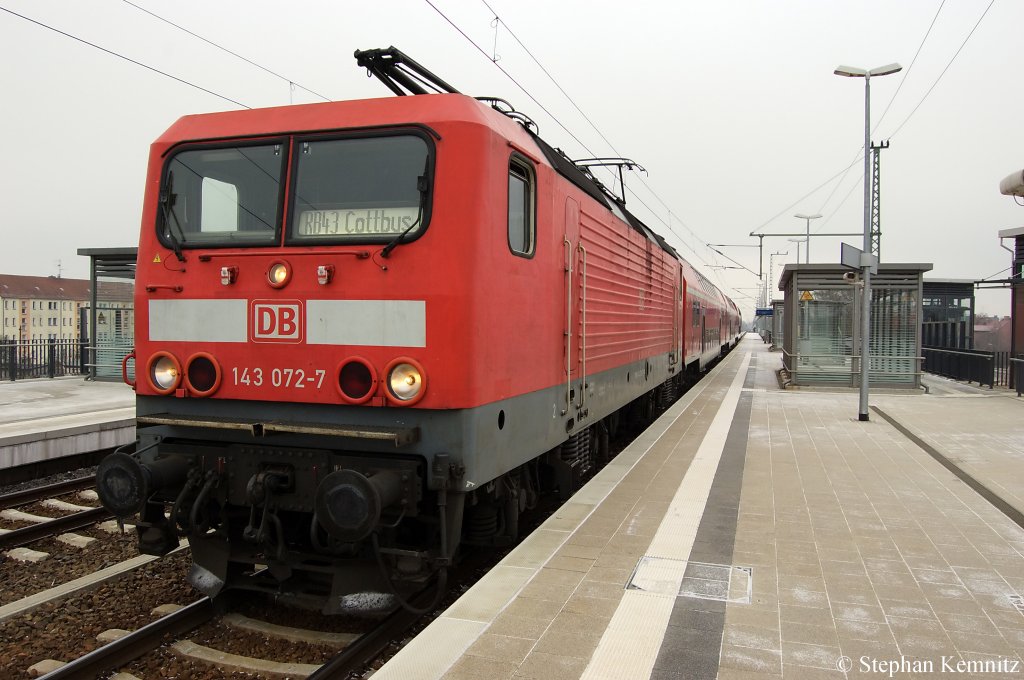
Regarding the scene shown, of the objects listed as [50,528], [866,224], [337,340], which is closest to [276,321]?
[337,340]

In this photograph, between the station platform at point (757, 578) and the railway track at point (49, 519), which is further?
the railway track at point (49, 519)

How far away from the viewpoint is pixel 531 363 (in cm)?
520

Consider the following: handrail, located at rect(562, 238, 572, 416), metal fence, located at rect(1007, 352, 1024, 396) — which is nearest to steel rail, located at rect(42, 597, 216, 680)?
handrail, located at rect(562, 238, 572, 416)

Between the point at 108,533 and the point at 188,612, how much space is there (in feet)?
Result: 9.45

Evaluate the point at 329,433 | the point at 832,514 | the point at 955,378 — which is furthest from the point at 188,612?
the point at 955,378

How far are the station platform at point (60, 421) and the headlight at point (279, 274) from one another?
6.83 metres

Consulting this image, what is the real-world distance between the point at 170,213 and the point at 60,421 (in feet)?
26.2


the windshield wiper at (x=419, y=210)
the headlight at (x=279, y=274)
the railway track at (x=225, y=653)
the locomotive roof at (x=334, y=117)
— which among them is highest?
the locomotive roof at (x=334, y=117)

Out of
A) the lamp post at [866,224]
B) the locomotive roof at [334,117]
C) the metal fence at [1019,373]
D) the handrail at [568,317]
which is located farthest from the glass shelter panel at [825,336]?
the locomotive roof at [334,117]

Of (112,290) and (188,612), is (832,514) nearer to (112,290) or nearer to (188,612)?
(188,612)

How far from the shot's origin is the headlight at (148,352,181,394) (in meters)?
4.82

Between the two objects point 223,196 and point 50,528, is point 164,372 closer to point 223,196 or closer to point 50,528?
point 223,196

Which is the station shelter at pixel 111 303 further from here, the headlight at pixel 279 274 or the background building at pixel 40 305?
the background building at pixel 40 305

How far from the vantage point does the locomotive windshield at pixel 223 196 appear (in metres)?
4.77
